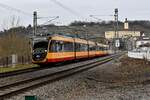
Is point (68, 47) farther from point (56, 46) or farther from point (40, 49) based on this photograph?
point (40, 49)

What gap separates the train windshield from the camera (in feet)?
128

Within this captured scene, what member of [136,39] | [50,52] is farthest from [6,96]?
[136,39]

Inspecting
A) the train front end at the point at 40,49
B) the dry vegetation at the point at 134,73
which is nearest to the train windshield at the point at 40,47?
the train front end at the point at 40,49

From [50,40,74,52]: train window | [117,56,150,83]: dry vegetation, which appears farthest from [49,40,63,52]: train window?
[117,56,150,83]: dry vegetation

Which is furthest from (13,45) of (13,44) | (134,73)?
(134,73)

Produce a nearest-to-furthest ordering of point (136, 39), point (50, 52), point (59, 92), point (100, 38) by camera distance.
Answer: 1. point (59, 92)
2. point (50, 52)
3. point (100, 38)
4. point (136, 39)

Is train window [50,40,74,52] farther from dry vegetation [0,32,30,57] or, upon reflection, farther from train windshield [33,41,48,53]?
dry vegetation [0,32,30,57]

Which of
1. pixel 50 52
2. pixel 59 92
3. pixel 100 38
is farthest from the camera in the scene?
pixel 100 38

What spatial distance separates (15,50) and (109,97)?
49195 millimetres

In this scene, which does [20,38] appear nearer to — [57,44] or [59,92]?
[57,44]

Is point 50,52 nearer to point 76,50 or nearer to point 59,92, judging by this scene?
point 76,50

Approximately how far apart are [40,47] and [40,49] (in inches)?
12.4

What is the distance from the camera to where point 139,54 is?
6519cm

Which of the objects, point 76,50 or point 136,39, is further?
point 136,39
